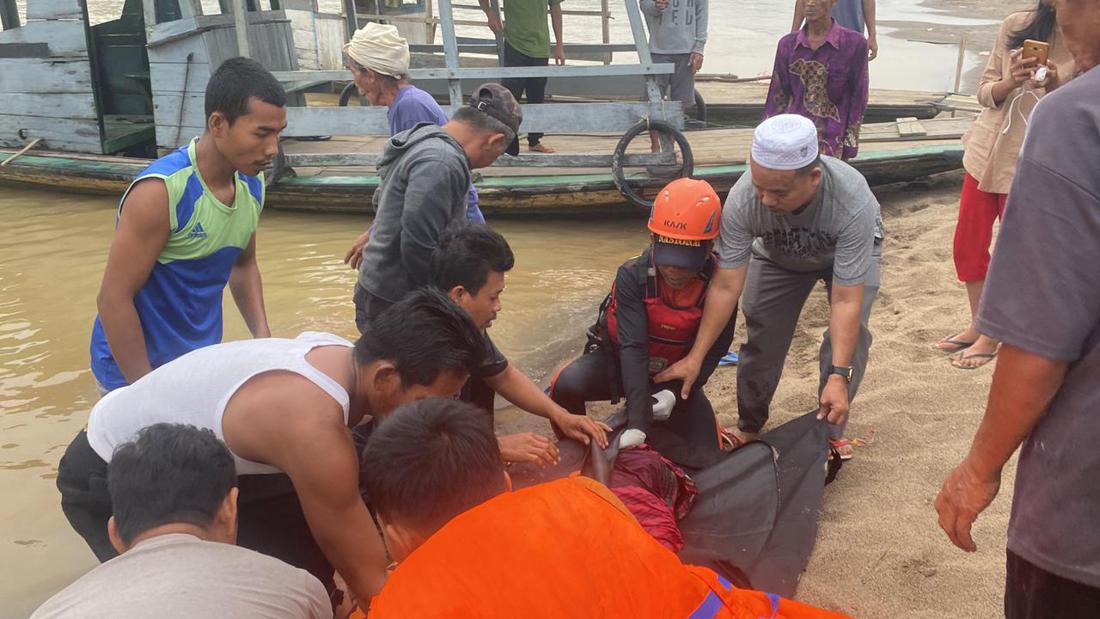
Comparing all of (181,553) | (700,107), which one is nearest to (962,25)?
(700,107)

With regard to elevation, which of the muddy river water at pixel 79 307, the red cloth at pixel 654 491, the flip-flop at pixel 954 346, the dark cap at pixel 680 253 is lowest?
the muddy river water at pixel 79 307

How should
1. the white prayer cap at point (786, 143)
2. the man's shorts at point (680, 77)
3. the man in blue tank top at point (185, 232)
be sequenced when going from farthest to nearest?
1. the man's shorts at point (680, 77)
2. the white prayer cap at point (786, 143)
3. the man in blue tank top at point (185, 232)

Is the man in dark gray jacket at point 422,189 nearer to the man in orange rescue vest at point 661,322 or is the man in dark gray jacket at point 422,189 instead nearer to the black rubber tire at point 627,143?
the man in orange rescue vest at point 661,322

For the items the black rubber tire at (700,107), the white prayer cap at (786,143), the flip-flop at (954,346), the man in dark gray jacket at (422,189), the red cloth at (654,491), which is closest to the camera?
the red cloth at (654,491)

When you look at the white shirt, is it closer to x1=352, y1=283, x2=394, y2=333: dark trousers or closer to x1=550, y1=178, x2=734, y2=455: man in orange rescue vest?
x1=352, y1=283, x2=394, y2=333: dark trousers

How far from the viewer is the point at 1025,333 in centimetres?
160

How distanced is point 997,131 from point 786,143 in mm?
1789

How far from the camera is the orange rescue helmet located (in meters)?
3.39

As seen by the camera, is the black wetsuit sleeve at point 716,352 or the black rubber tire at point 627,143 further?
the black rubber tire at point 627,143

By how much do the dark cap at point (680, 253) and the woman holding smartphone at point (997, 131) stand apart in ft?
4.89

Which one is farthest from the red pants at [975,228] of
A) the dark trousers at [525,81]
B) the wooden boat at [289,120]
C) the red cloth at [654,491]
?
the dark trousers at [525,81]

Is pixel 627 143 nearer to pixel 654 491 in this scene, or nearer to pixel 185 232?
pixel 654 491

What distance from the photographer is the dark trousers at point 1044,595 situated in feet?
5.42

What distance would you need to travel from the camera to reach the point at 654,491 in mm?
3059
